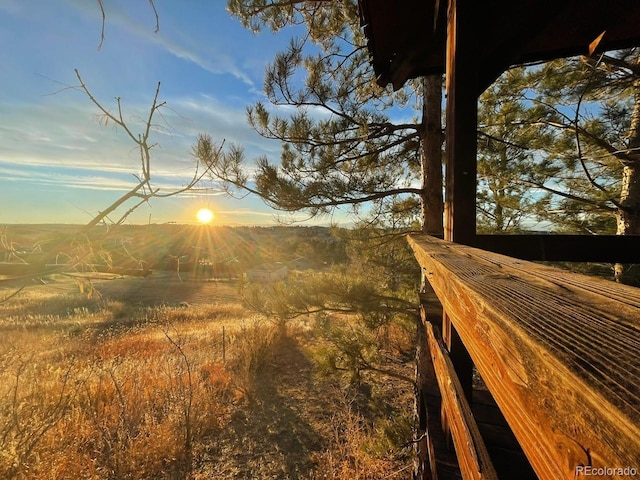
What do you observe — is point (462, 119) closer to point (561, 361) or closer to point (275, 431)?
point (561, 361)

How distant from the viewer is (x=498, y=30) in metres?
1.82

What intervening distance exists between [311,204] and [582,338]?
3.93 meters

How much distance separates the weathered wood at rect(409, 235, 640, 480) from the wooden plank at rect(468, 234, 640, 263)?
1.28 m

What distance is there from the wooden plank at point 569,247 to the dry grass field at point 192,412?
228cm

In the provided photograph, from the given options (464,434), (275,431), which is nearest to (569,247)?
(464,434)

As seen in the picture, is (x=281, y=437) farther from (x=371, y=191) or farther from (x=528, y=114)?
(x=528, y=114)

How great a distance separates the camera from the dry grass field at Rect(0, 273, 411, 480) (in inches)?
130

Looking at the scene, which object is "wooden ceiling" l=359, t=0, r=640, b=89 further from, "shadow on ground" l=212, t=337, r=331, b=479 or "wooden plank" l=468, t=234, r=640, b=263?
"shadow on ground" l=212, t=337, r=331, b=479

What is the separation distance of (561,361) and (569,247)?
6.30ft

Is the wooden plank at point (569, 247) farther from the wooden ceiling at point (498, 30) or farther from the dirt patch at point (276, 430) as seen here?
the dirt patch at point (276, 430)

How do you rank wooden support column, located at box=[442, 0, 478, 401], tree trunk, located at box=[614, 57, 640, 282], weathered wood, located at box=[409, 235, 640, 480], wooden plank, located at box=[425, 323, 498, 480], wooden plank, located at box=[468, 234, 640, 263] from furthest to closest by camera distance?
tree trunk, located at box=[614, 57, 640, 282], wooden plank, located at box=[468, 234, 640, 263], wooden support column, located at box=[442, 0, 478, 401], wooden plank, located at box=[425, 323, 498, 480], weathered wood, located at box=[409, 235, 640, 480]

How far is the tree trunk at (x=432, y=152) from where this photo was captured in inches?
145

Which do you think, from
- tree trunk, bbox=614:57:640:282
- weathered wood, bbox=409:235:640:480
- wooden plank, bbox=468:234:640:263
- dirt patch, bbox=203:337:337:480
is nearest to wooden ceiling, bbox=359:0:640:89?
wooden plank, bbox=468:234:640:263

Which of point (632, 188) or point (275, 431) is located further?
point (275, 431)
